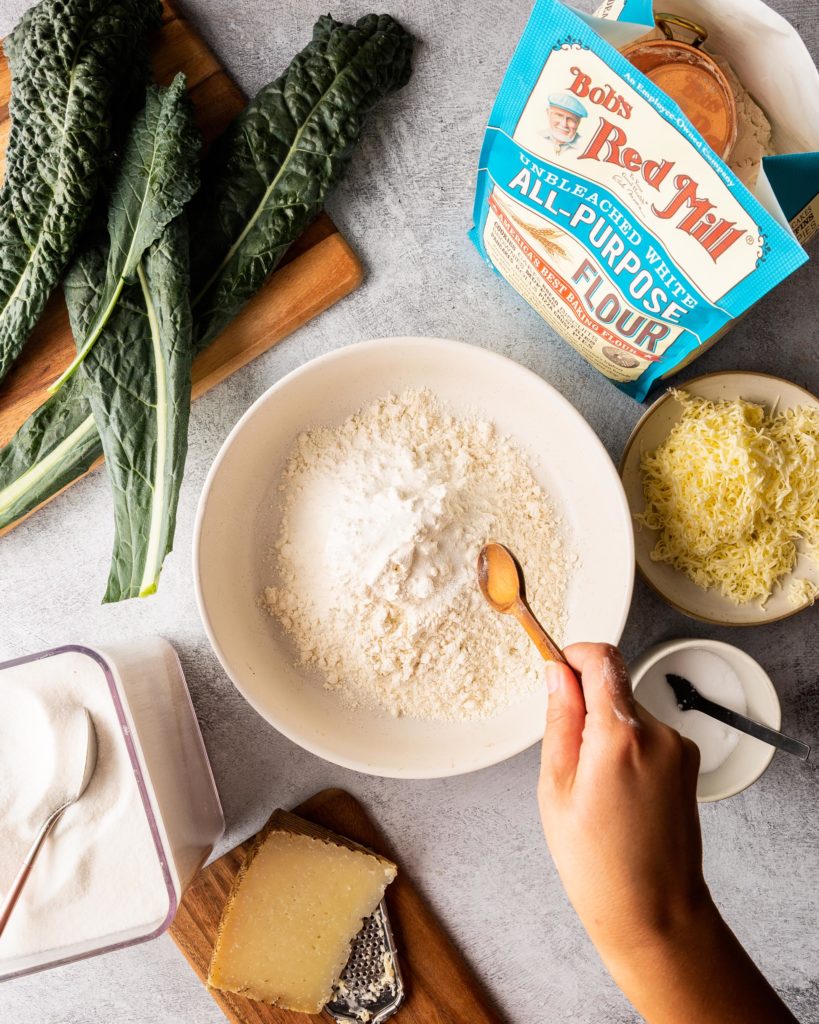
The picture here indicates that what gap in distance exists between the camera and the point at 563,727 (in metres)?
0.93

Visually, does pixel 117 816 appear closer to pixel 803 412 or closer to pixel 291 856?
pixel 291 856

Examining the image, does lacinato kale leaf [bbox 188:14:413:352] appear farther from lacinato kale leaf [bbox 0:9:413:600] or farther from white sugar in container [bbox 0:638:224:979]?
white sugar in container [bbox 0:638:224:979]

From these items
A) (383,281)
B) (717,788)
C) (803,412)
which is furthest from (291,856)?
(803,412)

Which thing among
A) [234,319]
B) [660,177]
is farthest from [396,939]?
[660,177]

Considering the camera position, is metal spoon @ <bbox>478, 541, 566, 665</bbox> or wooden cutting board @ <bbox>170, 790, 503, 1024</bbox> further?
wooden cutting board @ <bbox>170, 790, 503, 1024</bbox>

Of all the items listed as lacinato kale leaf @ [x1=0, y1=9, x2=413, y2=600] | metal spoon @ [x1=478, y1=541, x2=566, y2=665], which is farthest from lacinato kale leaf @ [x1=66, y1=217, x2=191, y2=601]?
metal spoon @ [x1=478, y1=541, x2=566, y2=665]

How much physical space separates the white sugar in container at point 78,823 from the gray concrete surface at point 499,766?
0.90ft

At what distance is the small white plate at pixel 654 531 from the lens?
1249 millimetres

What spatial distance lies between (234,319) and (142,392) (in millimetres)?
196

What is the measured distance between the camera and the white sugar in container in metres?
1.08

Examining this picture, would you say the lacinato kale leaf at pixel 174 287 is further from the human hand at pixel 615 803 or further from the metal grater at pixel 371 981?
the metal grater at pixel 371 981

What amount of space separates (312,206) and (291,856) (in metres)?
1.03

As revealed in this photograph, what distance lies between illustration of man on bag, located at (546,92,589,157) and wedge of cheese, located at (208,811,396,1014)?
1.10 meters

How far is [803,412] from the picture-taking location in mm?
1232
